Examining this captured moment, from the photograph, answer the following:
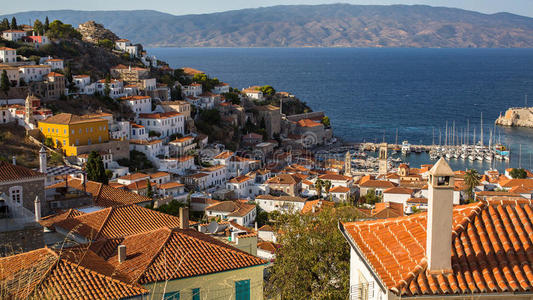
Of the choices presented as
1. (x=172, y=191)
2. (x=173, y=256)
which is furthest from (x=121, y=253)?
(x=172, y=191)

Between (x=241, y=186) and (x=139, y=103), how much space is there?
584 inches

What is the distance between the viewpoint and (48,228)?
1577 cm

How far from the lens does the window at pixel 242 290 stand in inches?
443

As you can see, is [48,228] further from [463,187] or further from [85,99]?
[85,99]

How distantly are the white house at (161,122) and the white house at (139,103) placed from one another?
4.92 ft

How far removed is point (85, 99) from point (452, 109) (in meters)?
76.6

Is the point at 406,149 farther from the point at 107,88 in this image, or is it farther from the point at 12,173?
the point at 12,173

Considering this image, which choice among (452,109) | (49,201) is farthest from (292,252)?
(452,109)

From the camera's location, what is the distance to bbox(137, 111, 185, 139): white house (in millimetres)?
52406

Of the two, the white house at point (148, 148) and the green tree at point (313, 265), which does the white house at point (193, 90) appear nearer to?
the white house at point (148, 148)

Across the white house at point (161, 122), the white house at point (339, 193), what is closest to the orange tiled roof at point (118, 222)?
the white house at point (339, 193)

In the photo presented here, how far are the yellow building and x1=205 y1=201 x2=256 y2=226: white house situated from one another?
12.0 metres

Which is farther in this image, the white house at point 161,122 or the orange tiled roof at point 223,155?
the white house at point 161,122

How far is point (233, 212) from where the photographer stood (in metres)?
35.6
